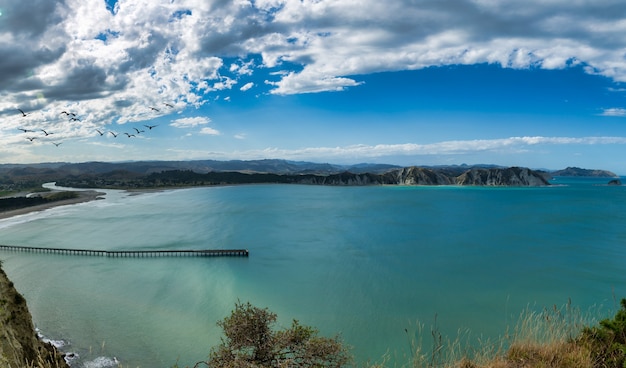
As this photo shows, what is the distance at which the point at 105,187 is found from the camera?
460 feet

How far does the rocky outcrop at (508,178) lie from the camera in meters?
153

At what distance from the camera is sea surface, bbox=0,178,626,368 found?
1981 cm

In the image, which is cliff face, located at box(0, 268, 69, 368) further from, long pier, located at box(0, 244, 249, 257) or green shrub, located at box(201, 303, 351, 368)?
long pier, located at box(0, 244, 249, 257)

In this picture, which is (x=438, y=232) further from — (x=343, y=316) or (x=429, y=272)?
(x=343, y=316)

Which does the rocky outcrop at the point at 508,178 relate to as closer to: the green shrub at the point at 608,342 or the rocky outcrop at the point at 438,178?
the rocky outcrop at the point at 438,178

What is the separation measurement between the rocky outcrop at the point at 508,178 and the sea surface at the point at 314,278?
97164 mm

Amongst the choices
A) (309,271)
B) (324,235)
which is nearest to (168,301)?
(309,271)

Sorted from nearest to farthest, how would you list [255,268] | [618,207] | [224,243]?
[255,268] → [224,243] → [618,207]

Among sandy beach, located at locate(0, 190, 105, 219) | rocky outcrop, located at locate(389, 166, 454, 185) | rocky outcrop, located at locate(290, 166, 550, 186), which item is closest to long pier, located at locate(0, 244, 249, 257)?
sandy beach, located at locate(0, 190, 105, 219)

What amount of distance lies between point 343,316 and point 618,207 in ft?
282

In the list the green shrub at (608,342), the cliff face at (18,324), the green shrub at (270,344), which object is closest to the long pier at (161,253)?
the cliff face at (18,324)

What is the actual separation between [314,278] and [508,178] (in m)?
149

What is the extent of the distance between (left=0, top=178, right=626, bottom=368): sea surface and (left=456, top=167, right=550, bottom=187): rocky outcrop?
9716 cm

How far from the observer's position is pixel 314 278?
3055cm
